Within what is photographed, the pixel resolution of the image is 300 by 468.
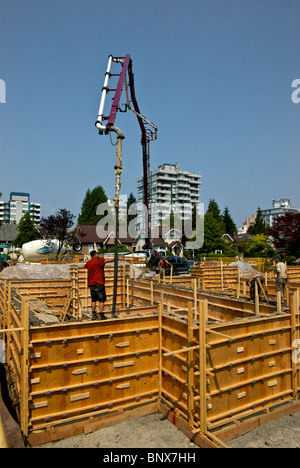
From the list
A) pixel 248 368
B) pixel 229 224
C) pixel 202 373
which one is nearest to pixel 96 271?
pixel 202 373

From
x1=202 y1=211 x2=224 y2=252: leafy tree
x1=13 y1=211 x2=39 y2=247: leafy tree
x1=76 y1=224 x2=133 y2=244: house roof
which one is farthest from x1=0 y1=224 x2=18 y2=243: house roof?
x1=202 y1=211 x2=224 y2=252: leafy tree

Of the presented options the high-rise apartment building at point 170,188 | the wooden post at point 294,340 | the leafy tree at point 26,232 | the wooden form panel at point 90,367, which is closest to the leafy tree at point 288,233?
the wooden post at point 294,340

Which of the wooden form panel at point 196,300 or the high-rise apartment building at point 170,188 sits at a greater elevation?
the high-rise apartment building at point 170,188

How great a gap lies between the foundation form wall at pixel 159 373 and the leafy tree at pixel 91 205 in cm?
7040

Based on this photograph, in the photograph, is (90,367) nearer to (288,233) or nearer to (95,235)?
(288,233)

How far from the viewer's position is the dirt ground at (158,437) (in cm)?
493

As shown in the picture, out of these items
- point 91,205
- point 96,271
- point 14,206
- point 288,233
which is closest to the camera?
point 96,271

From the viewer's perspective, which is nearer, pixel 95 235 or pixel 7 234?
pixel 95 235

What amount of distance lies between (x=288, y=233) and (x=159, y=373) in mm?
38727

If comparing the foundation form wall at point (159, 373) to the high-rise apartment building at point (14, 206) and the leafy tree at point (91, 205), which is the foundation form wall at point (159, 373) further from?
the high-rise apartment building at point (14, 206)

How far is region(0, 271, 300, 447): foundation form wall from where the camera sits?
5051 mm

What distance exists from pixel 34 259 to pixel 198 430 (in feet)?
132

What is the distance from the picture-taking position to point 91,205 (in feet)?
257

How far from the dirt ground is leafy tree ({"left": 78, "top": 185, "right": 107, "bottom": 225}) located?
71.0 m
